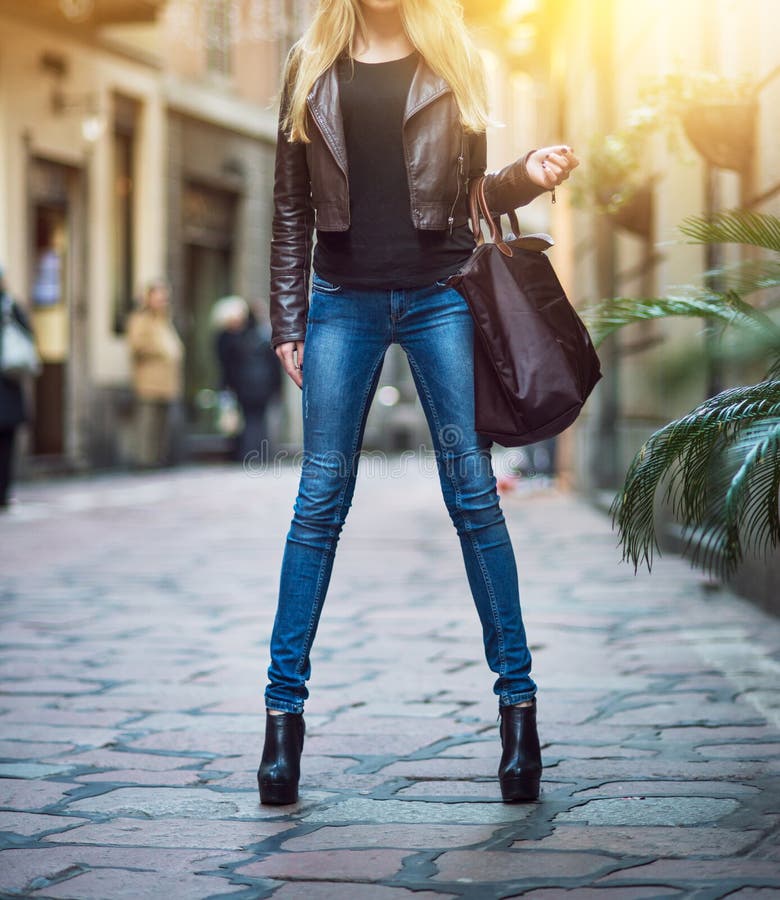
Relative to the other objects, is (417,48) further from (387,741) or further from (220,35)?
(220,35)

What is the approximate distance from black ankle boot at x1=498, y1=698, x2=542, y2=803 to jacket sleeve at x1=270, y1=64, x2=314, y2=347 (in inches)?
38.4

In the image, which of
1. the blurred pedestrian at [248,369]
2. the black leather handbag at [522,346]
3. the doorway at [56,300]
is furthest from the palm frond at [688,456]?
the blurred pedestrian at [248,369]

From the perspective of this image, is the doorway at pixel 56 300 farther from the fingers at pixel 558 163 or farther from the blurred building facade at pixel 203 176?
the fingers at pixel 558 163

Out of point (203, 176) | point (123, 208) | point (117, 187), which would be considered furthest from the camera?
point (203, 176)

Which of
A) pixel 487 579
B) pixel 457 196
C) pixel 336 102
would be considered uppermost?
pixel 336 102

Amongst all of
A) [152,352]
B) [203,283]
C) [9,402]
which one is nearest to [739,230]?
[9,402]

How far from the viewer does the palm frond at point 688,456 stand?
3.12 metres

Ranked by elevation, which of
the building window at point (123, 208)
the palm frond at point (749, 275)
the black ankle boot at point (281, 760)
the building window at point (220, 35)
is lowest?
the black ankle boot at point (281, 760)

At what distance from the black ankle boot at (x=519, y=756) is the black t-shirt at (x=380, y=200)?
3.17 ft

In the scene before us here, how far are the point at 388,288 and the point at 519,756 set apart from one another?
1050 mm

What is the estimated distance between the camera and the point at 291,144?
351cm

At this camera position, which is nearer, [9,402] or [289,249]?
[289,249]

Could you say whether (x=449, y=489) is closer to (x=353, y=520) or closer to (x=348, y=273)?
(x=348, y=273)

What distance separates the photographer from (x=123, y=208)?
18.9 metres
